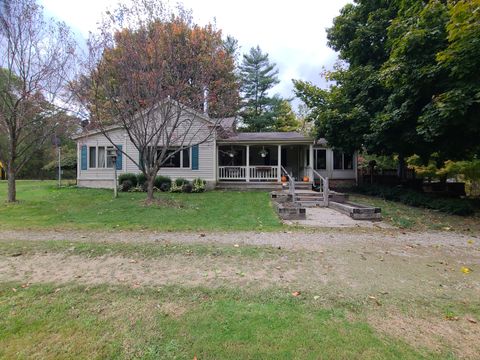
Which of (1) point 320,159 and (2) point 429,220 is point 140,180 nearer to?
(1) point 320,159

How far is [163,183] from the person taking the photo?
1608cm

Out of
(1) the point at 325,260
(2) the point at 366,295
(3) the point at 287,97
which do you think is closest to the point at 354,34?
(1) the point at 325,260

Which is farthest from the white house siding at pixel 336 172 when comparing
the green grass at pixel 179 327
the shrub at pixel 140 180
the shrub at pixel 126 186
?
the green grass at pixel 179 327

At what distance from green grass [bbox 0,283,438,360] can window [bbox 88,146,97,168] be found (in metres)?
15.8

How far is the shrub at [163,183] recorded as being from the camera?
52.4ft

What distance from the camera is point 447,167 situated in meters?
16.9

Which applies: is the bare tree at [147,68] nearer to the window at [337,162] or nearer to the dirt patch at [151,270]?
the dirt patch at [151,270]

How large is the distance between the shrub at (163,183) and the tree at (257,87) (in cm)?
1904

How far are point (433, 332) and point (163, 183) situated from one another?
14.8 m

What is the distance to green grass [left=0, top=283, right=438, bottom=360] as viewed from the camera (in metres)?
2.42

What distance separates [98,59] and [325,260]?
10.7 metres

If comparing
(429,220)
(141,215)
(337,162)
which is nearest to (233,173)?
(337,162)

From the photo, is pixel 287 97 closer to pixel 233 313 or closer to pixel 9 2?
pixel 9 2

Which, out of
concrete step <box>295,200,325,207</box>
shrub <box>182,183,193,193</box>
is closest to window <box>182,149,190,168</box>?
shrub <box>182,183,193,193</box>
